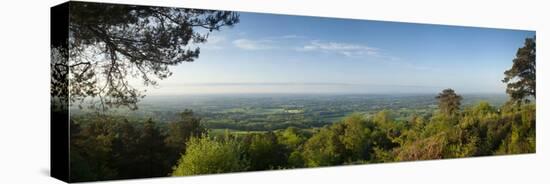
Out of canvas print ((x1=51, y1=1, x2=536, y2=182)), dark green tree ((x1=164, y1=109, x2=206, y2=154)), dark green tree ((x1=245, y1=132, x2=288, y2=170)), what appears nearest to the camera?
canvas print ((x1=51, y1=1, x2=536, y2=182))

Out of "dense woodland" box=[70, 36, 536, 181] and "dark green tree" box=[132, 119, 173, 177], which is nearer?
"dense woodland" box=[70, 36, 536, 181]

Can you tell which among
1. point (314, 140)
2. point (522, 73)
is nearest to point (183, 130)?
point (314, 140)

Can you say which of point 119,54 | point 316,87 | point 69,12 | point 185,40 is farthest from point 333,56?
point 69,12

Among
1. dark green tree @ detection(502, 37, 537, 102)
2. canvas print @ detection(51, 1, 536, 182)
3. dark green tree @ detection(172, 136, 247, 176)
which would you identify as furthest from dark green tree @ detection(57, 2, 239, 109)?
dark green tree @ detection(502, 37, 537, 102)

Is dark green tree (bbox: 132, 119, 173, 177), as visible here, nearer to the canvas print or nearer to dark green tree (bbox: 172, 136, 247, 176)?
the canvas print

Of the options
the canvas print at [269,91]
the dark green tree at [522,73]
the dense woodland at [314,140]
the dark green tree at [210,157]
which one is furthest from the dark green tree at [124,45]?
the dark green tree at [522,73]

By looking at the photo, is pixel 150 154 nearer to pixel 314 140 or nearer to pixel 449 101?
pixel 314 140

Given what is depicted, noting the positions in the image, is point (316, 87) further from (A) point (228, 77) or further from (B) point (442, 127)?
(B) point (442, 127)

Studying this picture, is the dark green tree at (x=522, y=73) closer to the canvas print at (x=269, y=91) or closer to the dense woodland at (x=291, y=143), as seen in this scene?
the canvas print at (x=269, y=91)
